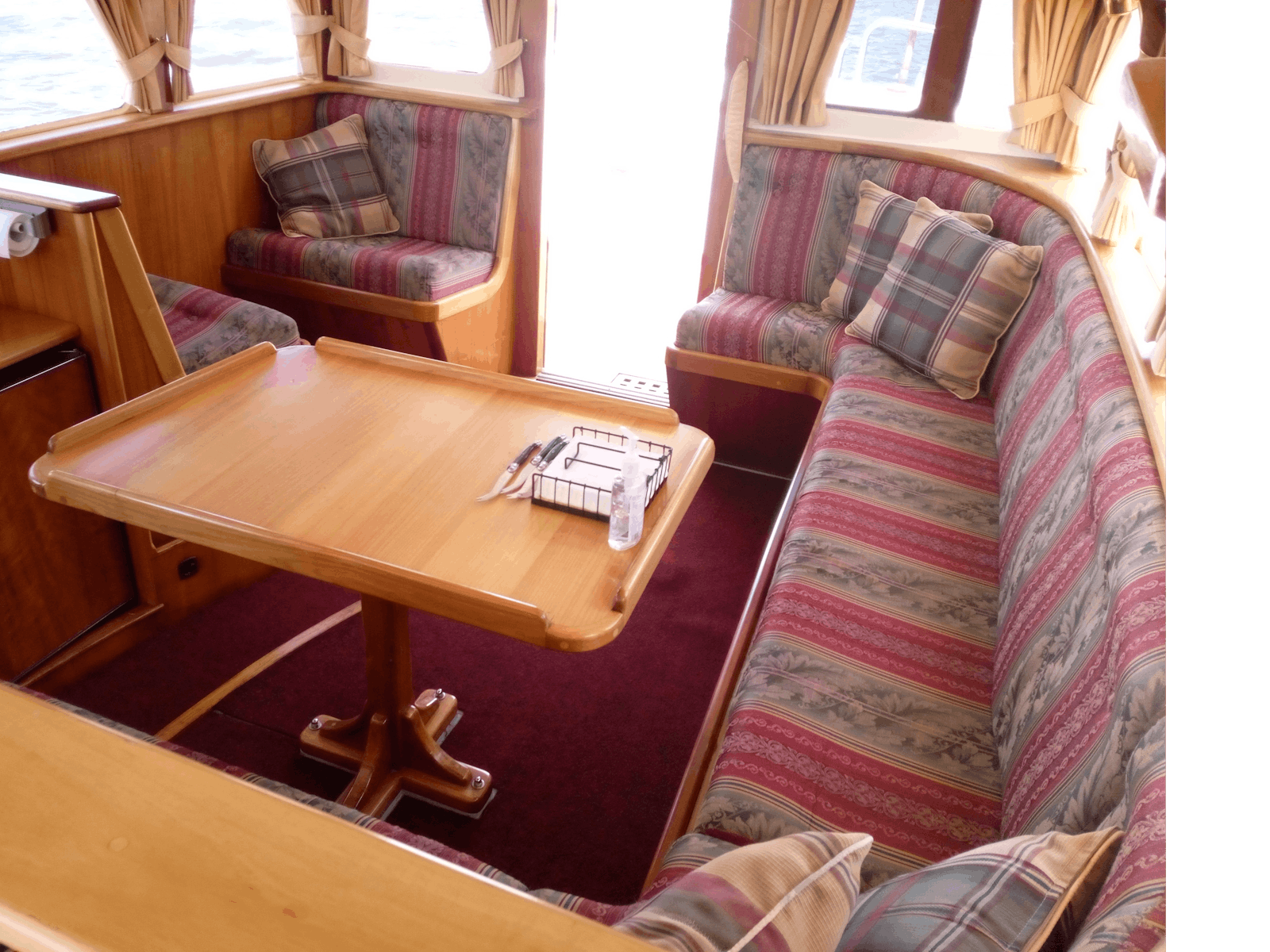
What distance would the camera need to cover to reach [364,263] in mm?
3635

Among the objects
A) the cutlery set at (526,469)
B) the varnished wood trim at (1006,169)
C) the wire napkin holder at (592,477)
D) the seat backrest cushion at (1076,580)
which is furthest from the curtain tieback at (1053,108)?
the cutlery set at (526,469)

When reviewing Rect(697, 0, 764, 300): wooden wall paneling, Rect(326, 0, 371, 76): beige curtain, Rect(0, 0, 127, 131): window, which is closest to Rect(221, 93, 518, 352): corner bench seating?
Rect(326, 0, 371, 76): beige curtain

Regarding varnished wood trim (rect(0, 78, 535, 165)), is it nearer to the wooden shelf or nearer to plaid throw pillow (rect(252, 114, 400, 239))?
plaid throw pillow (rect(252, 114, 400, 239))

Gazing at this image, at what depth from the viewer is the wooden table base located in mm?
1917

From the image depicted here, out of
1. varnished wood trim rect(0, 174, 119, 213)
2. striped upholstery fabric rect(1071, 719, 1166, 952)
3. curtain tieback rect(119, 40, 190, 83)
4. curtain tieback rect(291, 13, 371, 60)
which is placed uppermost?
curtain tieback rect(291, 13, 371, 60)

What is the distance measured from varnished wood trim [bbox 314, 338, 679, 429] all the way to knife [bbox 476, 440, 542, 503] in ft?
0.73

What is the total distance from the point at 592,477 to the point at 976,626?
857 millimetres

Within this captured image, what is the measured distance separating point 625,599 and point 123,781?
855 millimetres

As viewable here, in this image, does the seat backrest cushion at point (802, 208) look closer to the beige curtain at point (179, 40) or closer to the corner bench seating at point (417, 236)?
the corner bench seating at point (417, 236)

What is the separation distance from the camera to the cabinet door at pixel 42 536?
2010mm

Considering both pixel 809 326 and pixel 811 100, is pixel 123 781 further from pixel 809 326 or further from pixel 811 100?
pixel 811 100

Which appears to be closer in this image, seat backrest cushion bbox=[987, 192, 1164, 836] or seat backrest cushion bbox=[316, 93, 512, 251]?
seat backrest cushion bbox=[987, 192, 1164, 836]

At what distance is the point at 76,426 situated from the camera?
1747 mm

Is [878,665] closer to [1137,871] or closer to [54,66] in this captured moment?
[1137,871]
